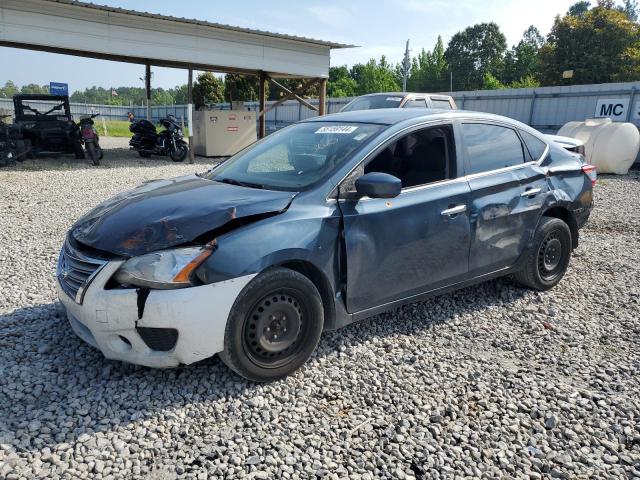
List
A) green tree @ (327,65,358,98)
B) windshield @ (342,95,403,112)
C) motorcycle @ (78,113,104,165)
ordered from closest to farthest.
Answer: windshield @ (342,95,403,112) < motorcycle @ (78,113,104,165) < green tree @ (327,65,358,98)

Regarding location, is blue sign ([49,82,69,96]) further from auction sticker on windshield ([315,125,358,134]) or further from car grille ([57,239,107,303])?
car grille ([57,239,107,303])

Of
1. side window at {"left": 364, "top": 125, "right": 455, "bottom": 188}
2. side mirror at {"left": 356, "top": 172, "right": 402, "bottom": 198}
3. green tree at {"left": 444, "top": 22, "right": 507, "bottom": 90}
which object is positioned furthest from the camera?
green tree at {"left": 444, "top": 22, "right": 507, "bottom": 90}

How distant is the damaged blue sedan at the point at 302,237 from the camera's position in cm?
280

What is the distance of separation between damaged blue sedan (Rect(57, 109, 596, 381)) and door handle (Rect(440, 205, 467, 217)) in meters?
0.01

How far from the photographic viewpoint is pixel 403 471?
95.8 inches

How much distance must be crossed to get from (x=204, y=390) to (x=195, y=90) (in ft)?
144

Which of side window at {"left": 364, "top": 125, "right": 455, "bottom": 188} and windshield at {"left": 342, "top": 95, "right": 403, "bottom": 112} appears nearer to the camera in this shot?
side window at {"left": 364, "top": 125, "right": 455, "bottom": 188}

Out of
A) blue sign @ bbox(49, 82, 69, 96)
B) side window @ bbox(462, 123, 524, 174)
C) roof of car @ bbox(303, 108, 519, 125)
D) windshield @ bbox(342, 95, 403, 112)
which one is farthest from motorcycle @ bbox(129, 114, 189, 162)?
side window @ bbox(462, 123, 524, 174)

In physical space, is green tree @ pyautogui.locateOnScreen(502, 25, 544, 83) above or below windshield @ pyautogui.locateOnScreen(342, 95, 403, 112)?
above

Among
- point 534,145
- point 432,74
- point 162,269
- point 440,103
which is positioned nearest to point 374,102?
point 440,103

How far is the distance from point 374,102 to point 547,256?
7585 mm

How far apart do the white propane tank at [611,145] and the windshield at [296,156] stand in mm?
12281

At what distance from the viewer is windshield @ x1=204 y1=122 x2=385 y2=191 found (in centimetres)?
347

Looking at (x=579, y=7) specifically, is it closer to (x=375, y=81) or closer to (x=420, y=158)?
(x=375, y=81)
